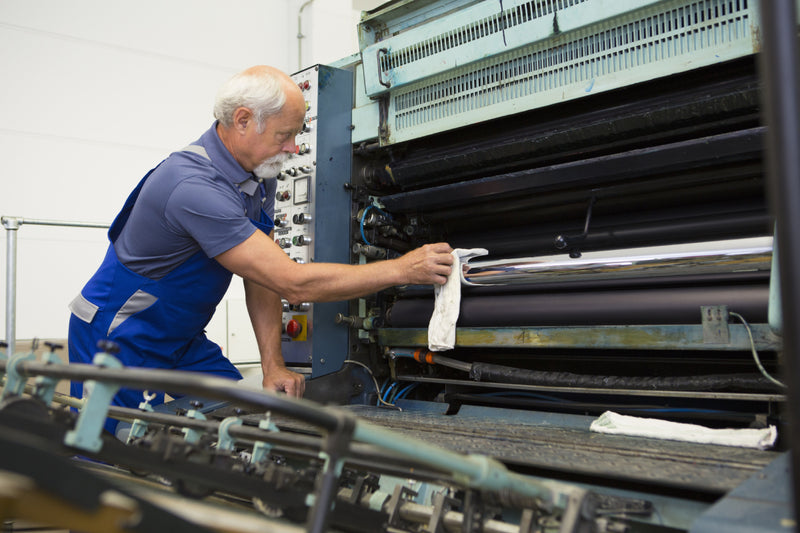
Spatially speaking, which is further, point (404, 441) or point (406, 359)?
point (406, 359)

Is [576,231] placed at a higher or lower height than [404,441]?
higher

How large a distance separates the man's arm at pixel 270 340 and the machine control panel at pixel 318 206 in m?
0.06

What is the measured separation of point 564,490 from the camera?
96 cm

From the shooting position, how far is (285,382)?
210cm

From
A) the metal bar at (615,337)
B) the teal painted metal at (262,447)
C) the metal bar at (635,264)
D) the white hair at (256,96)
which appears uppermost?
the white hair at (256,96)

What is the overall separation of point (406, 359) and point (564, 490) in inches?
53.3

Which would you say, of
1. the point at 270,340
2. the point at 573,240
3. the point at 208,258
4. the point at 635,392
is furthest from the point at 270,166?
the point at 635,392

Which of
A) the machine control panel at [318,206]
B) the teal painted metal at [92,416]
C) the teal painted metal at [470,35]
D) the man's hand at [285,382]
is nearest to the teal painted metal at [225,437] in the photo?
the teal painted metal at [92,416]

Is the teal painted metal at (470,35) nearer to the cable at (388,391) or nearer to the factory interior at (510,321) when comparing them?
the factory interior at (510,321)

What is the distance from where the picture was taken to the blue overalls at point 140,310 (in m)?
2.01

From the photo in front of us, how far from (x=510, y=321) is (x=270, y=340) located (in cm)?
90

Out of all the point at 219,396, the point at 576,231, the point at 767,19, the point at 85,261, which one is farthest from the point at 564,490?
the point at 85,261

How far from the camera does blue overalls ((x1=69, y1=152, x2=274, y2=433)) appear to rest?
2006 mm

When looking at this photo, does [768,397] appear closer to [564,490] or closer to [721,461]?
[721,461]
